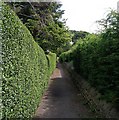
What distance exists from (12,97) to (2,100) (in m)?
0.65

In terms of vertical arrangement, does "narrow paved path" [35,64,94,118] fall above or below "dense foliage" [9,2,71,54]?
below

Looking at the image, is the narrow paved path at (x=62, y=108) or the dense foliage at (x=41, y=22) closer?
the narrow paved path at (x=62, y=108)

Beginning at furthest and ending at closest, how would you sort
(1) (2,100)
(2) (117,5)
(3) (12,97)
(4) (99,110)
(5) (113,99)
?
(4) (99,110) < (2) (117,5) < (5) (113,99) < (3) (12,97) < (1) (2,100)

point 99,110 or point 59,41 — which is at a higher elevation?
point 59,41

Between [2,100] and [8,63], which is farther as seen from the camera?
[8,63]

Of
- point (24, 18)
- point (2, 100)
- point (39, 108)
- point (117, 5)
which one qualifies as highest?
point (24, 18)

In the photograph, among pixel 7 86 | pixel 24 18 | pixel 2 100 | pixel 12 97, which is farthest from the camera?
pixel 24 18

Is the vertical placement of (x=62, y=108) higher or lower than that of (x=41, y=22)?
lower

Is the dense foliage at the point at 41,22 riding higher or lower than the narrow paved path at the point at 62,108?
higher

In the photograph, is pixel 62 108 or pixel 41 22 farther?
pixel 41 22

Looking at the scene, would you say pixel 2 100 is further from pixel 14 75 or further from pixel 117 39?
pixel 117 39

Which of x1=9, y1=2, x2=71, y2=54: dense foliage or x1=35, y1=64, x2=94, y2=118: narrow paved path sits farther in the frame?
x1=9, y1=2, x2=71, y2=54: dense foliage

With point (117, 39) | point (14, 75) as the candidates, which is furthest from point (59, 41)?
point (14, 75)

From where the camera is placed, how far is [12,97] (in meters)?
4.91
